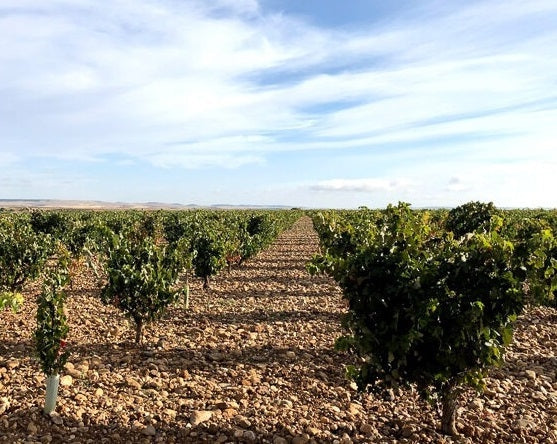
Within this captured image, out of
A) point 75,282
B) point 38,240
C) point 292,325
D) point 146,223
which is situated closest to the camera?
point 292,325

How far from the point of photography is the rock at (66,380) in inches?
316

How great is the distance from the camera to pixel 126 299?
420 inches

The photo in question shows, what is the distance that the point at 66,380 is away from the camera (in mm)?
8117

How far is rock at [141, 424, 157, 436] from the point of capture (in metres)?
6.66

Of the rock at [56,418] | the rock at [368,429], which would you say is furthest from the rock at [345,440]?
the rock at [56,418]

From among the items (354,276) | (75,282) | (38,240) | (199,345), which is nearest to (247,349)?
(199,345)

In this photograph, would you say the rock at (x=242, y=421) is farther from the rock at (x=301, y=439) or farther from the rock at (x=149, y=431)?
the rock at (x=149, y=431)

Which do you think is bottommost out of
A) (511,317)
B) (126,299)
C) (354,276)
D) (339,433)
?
(339,433)

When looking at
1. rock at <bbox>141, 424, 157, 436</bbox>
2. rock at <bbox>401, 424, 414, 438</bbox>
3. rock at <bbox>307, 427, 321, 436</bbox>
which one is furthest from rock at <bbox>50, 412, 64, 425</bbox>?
rock at <bbox>401, 424, 414, 438</bbox>

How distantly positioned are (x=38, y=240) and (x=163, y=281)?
25.0ft

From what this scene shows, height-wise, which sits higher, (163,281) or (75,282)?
(163,281)

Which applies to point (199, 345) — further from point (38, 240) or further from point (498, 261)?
point (38, 240)

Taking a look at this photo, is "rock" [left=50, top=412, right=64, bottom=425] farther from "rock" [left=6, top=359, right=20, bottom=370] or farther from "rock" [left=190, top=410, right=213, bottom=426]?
"rock" [left=6, top=359, right=20, bottom=370]

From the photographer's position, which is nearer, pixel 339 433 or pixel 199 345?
pixel 339 433
